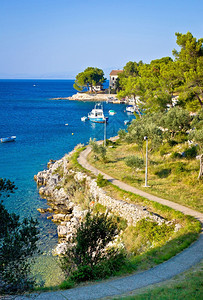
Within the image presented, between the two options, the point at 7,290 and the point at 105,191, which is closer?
the point at 7,290

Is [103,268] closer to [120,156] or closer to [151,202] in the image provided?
[151,202]

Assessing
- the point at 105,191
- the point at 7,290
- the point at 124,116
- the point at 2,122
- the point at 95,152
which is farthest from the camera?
the point at 124,116

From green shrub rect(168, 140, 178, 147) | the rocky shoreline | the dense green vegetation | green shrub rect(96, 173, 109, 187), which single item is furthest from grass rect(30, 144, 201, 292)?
the dense green vegetation

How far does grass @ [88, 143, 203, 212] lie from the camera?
24.1 m

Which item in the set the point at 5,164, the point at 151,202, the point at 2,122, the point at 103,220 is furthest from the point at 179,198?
the point at 2,122

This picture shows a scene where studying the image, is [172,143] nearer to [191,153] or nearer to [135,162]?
[191,153]

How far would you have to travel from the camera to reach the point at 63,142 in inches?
2307

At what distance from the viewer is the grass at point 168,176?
24062mm

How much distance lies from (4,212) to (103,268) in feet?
17.0

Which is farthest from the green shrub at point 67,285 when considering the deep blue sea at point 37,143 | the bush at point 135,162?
the bush at point 135,162

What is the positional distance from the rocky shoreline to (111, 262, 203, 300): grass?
764cm

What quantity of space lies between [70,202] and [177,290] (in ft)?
66.5

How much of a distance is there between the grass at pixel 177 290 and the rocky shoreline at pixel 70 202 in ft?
25.1

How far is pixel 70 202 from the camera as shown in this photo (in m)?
30.2
